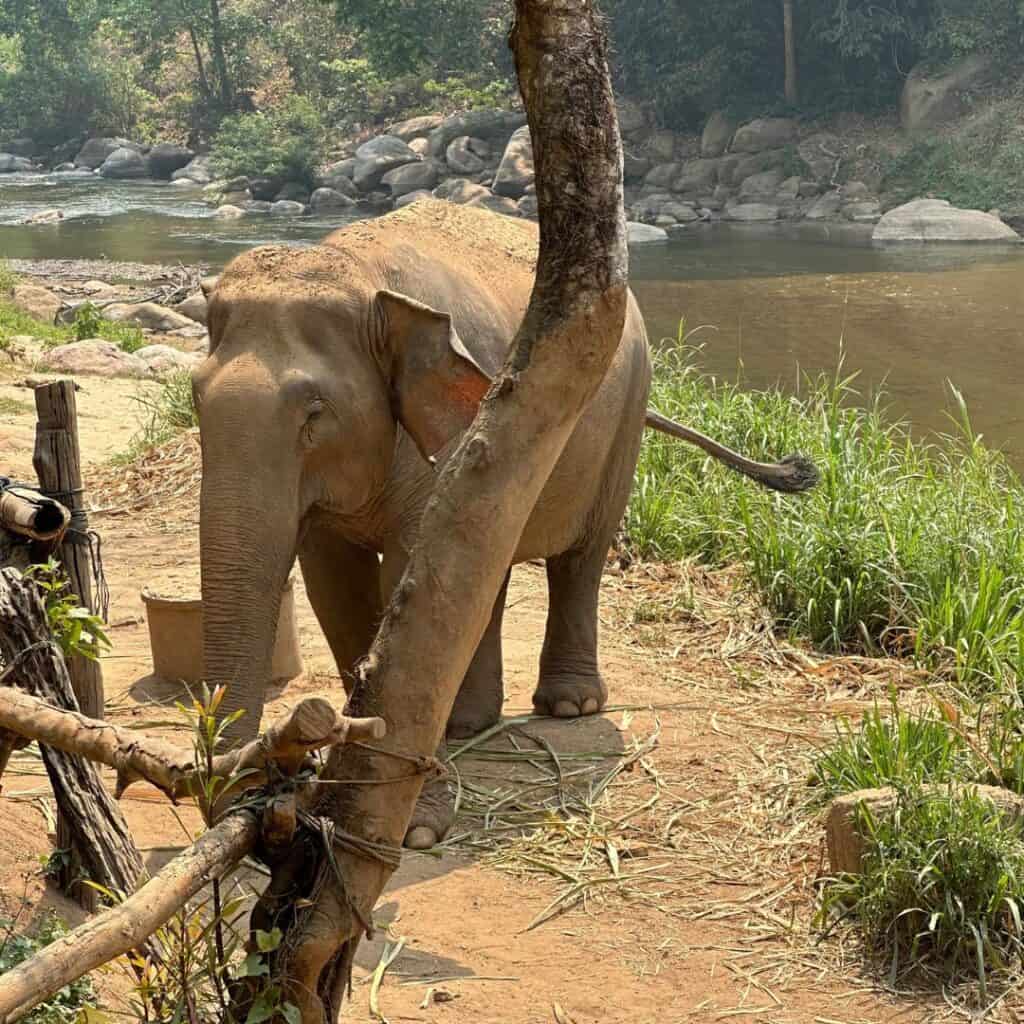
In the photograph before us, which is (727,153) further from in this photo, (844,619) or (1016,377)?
(844,619)

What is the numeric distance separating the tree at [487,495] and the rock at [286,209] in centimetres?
3184

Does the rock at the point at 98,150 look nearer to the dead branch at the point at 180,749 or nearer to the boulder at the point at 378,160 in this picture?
the boulder at the point at 378,160

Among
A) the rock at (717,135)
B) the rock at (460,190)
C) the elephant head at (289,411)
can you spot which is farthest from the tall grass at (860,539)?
the rock at (717,135)

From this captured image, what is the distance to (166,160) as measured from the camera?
43125 millimetres

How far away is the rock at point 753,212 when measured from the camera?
3181 cm

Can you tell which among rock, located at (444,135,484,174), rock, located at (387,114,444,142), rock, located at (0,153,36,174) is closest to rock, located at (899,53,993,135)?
rock, located at (444,135,484,174)

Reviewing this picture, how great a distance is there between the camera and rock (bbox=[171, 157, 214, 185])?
41688mm

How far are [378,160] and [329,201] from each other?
1976 millimetres

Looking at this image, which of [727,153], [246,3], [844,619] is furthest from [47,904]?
[246,3]

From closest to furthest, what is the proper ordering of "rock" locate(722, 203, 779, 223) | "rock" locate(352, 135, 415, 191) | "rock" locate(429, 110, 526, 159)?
1. "rock" locate(722, 203, 779, 223)
2. "rock" locate(352, 135, 415, 191)
3. "rock" locate(429, 110, 526, 159)

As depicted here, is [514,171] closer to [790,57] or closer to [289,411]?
[790,57]

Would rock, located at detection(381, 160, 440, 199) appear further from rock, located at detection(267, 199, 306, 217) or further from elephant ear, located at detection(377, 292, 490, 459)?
elephant ear, located at detection(377, 292, 490, 459)

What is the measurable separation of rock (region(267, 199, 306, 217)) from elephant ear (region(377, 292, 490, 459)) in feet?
98.6

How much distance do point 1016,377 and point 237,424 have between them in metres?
13.2
